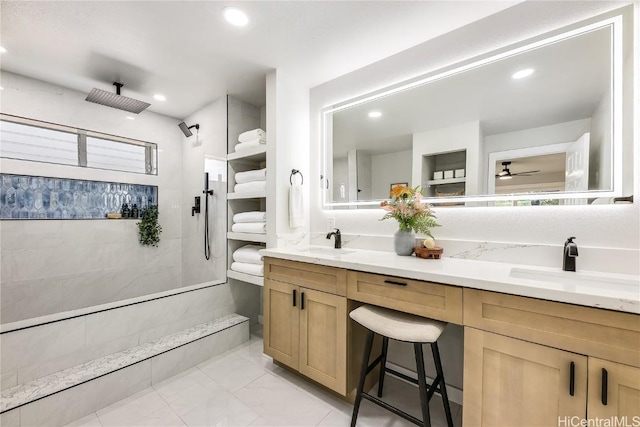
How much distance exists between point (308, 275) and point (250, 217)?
1112 millimetres

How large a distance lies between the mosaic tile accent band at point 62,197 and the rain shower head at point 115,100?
2.93 feet

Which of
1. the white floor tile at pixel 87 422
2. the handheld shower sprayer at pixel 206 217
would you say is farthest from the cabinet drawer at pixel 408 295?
the handheld shower sprayer at pixel 206 217

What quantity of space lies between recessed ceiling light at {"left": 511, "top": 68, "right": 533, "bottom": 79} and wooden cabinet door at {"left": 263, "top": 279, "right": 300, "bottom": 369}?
2.01m

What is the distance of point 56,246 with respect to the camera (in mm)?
2512

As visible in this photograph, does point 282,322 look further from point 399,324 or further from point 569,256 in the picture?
point 569,256

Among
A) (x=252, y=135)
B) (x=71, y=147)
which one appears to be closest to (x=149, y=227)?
(x=71, y=147)

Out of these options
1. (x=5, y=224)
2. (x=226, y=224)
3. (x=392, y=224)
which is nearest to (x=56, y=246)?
(x=5, y=224)

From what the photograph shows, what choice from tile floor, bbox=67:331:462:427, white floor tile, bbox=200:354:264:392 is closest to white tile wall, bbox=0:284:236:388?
white floor tile, bbox=200:354:264:392

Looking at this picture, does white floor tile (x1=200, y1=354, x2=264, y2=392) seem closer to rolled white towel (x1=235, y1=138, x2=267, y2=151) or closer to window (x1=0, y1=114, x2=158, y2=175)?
rolled white towel (x1=235, y1=138, x2=267, y2=151)

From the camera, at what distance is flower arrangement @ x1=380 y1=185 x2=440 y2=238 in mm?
1784

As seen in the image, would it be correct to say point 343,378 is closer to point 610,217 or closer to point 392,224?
point 392,224

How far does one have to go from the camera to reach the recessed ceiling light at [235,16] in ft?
5.27

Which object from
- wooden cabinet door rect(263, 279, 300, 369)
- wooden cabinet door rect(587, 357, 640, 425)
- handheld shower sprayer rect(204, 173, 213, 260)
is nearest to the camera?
wooden cabinet door rect(587, 357, 640, 425)

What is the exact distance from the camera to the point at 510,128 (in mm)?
1628
